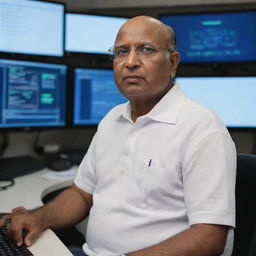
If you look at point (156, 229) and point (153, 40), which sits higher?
point (153, 40)

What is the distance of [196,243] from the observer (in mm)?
827

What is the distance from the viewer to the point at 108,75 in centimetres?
177

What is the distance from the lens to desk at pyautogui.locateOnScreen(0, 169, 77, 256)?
84 cm

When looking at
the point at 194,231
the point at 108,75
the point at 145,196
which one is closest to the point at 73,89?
the point at 108,75

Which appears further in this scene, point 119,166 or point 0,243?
point 119,166

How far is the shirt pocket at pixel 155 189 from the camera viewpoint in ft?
3.06

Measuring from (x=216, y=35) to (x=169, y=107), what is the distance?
2.77ft

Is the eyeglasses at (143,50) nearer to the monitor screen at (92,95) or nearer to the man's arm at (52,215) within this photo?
the man's arm at (52,215)

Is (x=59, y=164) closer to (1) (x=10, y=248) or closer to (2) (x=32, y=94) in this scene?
(2) (x=32, y=94)

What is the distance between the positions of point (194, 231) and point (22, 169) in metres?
0.88

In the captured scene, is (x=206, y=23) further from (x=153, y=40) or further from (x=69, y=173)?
(x=69, y=173)

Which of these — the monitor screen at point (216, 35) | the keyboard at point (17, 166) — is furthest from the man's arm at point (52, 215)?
the monitor screen at point (216, 35)

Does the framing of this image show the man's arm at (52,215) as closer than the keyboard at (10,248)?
No

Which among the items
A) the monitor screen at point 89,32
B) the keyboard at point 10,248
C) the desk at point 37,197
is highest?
the monitor screen at point 89,32
